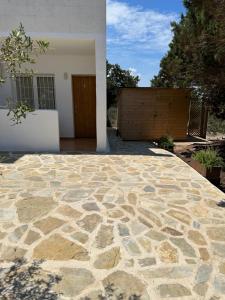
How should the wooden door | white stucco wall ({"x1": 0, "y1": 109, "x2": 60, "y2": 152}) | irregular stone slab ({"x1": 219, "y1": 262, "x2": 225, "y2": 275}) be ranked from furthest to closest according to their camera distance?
the wooden door
white stucco wall ({"x1": 0, "y1": 109, "x2": 60, "y2": 152})
irregular stone slab ({"x1": 219, "y1": 262, "x2": 225, "y2": 275})

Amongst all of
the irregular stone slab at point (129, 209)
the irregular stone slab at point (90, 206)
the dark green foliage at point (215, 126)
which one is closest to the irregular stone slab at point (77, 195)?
the irregular stone slab at point (90, 206)

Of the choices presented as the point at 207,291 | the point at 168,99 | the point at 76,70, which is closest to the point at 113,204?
the point at 207,291

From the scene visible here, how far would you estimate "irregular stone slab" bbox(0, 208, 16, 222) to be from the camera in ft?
12.2

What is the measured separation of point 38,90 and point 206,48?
6.69m

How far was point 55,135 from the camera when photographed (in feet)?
26.3

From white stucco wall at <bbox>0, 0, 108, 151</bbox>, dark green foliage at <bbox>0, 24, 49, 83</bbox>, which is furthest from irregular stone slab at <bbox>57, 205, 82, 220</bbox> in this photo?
white stucco wall at <bbox>0, 0, 108, 151</bbox>

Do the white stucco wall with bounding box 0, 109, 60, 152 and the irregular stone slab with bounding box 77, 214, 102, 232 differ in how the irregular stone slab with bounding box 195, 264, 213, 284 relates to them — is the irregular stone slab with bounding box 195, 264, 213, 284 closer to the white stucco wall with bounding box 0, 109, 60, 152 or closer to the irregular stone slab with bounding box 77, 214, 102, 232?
the irregular stone slab with bounding box 77, 214, 102, 232

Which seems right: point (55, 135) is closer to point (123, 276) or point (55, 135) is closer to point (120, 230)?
point (120, 230)

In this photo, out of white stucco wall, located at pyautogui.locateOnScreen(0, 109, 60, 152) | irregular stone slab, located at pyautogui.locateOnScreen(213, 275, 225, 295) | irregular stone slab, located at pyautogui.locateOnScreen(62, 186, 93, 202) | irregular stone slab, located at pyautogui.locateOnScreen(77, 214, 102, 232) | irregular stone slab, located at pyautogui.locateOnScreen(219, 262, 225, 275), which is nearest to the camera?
irregular stone slab, located at pyautogui.locateOnScreen(213, 275, 225, 295)

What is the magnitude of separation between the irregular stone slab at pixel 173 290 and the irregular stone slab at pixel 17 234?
1.98 metres

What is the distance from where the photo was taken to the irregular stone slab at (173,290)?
239cm

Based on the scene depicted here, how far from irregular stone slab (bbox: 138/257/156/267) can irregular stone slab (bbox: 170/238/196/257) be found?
0.46 m

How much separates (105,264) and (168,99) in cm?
976

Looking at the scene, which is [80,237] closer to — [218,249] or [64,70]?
[218,249]
